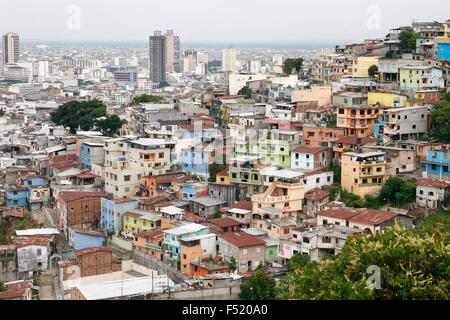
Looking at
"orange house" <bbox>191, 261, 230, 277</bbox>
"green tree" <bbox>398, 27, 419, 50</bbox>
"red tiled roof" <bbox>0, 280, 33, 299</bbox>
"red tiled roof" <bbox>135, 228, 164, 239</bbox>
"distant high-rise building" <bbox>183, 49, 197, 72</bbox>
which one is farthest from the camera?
"distant high-rise building" <bbox>183, 49, 197, 72</bbox>

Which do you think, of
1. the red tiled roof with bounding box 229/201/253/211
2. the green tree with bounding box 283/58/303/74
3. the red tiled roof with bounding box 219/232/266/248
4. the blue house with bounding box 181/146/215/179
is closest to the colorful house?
the red tiled roof with bounding box 229/201/253/211

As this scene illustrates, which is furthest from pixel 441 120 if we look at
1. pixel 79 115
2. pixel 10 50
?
pixel 10 50

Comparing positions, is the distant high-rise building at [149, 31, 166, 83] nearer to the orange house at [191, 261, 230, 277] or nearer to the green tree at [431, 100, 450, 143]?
the green tree at [431, 100, 450, 143]

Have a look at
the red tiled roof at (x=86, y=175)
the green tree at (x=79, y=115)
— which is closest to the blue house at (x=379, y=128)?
the red tiled roof at (x=86, y=175)

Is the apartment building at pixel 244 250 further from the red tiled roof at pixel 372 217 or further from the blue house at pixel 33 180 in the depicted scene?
the blue house at pixel 33 180

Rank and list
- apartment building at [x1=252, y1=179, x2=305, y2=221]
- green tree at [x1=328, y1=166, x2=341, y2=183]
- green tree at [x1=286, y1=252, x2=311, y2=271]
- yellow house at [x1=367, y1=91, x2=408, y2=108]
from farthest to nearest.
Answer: yellow house at [x1=367, y1=91, x2=408, y2=108]
green tree at [x1=328, y1=166, x2=341, y2=183]
apartment building at [x1=252, y1=179, x2=305, y2=221]
green tree at [x1=286, y1=252, x2=311, y2=271]
